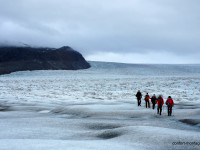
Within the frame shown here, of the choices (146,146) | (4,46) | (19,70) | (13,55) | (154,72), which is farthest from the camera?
(4,46)

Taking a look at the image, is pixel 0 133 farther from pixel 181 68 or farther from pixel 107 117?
pixel 181 68

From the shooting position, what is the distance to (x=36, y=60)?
62156 millimetres

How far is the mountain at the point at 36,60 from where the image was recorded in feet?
188

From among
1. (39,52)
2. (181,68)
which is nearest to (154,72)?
(181,68)

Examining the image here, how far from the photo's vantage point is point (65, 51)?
73.4 meters

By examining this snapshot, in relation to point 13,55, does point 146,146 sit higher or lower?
lower

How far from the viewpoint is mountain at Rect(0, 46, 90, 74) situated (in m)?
57.2

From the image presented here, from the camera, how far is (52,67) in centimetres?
6084

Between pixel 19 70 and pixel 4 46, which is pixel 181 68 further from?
pixel 4 46

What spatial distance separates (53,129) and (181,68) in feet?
212

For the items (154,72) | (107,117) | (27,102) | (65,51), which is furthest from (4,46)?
(107,117)

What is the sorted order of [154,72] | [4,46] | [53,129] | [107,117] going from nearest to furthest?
1. [53,129]
2. [107,117]
3. [154,72]
4. [4,46]

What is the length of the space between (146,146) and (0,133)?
4.60 m

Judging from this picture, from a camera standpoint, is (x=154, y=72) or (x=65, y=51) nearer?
(x=154, y=72)
